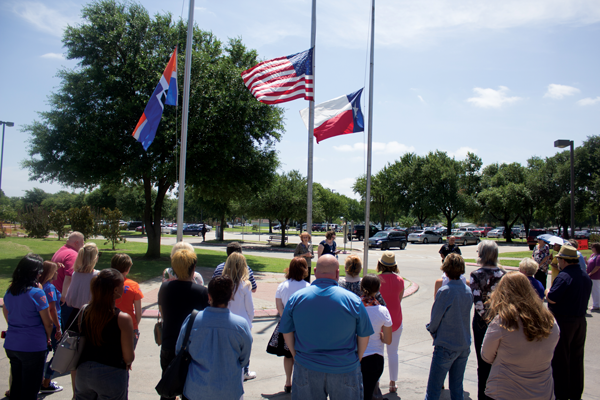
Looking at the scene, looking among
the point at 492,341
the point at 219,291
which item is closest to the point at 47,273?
the point at 219,291

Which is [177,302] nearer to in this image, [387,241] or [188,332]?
[188,332]

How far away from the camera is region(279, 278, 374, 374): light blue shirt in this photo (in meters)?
3.15

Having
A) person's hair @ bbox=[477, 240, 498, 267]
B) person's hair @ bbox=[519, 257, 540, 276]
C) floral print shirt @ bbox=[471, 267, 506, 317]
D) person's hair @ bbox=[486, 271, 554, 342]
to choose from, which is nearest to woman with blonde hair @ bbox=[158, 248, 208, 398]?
person's hair @ bbox=[486, 271, 554, 342]

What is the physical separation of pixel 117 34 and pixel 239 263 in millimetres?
16145

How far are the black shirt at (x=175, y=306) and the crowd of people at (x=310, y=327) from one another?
0.01m

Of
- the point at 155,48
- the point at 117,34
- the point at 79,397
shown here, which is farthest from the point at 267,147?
the point at 79,397

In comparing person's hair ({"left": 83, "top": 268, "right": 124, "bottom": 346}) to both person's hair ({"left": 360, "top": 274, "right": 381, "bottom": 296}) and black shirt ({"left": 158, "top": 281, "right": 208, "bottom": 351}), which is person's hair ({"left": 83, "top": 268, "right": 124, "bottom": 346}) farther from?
person's hair ({"left": 360, "top": 274, "right": 381, "bottom": 296})

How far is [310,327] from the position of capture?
3195 mm

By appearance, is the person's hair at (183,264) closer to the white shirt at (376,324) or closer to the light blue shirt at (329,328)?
the light blue shirt at (329,328)

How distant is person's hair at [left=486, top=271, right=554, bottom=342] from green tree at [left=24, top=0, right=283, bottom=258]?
14.1 meters

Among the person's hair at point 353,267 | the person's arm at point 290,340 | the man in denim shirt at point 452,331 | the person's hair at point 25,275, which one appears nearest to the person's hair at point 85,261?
the person's hair at point 25,275

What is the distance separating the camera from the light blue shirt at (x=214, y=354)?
9.75 ft

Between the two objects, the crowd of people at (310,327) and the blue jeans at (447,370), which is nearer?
the crowd of people at (310,327)

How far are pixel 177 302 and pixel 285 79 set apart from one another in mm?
7711
